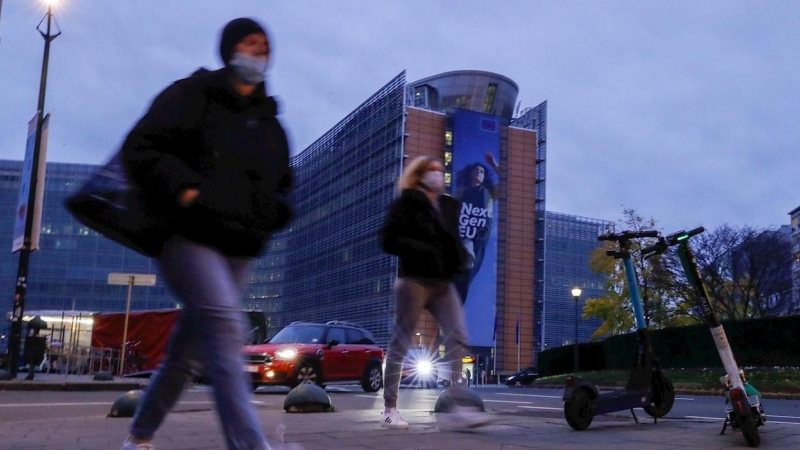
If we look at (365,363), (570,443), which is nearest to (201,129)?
(570,443)

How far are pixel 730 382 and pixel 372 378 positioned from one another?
40.5 feet

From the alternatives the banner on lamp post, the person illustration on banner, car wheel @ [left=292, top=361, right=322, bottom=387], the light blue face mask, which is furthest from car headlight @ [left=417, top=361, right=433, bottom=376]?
the person illustration on banner

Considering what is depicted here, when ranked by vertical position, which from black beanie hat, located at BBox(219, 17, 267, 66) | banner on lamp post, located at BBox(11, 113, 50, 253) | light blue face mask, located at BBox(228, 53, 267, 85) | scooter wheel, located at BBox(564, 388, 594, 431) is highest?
banner on lamp post, located at BBox(11, 113, 50, 253)

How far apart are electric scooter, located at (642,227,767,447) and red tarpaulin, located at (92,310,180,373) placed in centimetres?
2186

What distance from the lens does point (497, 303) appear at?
3944 inches

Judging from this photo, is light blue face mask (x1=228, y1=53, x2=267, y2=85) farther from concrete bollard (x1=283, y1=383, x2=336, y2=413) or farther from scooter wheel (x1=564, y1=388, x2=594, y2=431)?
concrete bollard (x1=283, y1=383, x2=336, y2=413)

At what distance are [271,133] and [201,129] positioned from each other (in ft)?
0.97

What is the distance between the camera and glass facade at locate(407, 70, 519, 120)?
334 ft

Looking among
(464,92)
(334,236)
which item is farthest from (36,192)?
(334,236)

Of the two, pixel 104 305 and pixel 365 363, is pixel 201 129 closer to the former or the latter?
pixel 365 363

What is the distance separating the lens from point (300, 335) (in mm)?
15867

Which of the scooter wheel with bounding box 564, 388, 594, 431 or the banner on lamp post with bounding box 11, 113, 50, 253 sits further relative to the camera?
the banner on lamp post with bounding box 11, 113, 50, 253

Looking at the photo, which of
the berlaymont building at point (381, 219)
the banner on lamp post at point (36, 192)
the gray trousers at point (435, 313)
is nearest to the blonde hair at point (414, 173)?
the gray trousers at point (435, 313)

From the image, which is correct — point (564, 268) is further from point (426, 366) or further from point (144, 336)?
point (426, 366)
